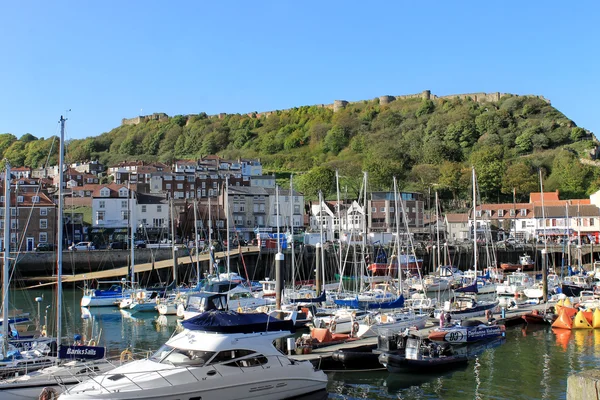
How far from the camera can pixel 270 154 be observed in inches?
5925

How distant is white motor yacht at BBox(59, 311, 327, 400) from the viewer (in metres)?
14.1

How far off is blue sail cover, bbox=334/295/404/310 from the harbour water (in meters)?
5.37

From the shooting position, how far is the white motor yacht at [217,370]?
46.1 ft

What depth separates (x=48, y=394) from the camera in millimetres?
15008

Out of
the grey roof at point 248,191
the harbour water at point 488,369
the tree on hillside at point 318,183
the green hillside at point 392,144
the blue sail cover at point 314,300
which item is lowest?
the harbour water at point 488,369

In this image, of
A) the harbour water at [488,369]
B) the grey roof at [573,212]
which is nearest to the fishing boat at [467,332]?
the harbour water at [488,369]

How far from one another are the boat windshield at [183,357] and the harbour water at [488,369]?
15.7 ft

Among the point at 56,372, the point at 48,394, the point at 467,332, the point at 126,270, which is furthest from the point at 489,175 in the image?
the point at 48,394

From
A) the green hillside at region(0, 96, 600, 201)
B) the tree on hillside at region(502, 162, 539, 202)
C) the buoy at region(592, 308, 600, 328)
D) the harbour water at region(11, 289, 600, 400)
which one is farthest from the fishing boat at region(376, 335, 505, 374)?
the tree on hillside at region(502, 162, 539, 202)

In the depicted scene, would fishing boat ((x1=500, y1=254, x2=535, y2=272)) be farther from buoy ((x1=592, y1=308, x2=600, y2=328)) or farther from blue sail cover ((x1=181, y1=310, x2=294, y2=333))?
blue sail cover ((x1=181, y1=310, x2=294, y2=333))

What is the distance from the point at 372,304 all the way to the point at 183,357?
57.6ft

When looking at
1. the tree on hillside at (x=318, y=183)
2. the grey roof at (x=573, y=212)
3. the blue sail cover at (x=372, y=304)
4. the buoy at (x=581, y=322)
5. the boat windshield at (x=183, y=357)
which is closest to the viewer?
the boat windshield at (x=183, y=357)

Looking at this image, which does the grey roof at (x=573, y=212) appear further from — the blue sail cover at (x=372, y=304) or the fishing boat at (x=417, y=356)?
the fishing boat at (x=417, y=356)

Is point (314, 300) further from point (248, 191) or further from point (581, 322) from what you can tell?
point (248, 191)
